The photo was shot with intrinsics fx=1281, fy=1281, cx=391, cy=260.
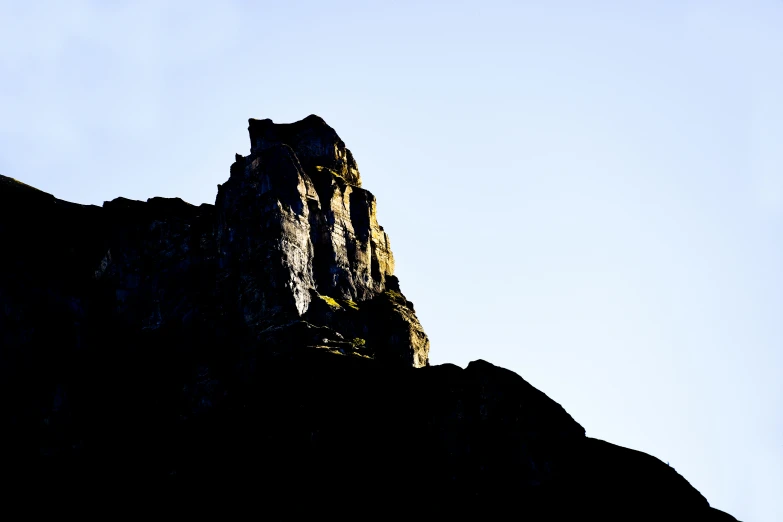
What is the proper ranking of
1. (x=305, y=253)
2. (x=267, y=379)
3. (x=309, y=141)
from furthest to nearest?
1. (x=309, y=141)
2. (x=305, y=253)
3. (x=267, y=379)

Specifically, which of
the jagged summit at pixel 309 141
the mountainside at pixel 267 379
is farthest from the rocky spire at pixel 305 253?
the jagged summit at pixel 309 141

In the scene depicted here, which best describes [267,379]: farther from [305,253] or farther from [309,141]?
[309,141]

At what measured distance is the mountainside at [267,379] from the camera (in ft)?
461

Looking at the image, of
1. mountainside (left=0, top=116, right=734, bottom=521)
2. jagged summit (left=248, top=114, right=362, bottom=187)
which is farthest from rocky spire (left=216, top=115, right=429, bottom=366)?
jagged summit (left=248, top=114, right=362, bottom=187)

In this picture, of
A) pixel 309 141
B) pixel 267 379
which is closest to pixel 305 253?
pixel 267 379

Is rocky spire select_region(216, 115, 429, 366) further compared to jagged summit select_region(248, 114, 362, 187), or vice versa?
jagged summit select_region(248, 114, 362, 187)

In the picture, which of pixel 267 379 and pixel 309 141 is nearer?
pixel 267 379

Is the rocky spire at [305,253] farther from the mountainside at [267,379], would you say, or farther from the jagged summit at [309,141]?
the jagged summit at [309,141]

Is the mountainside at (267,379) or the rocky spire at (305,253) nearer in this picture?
the mountainside at (267,379)

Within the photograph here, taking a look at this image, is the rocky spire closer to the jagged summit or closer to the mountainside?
the mountainside

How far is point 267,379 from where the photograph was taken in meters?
155

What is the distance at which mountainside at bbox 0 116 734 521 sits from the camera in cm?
14050

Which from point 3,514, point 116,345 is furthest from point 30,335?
point 3,514

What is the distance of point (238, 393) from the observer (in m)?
157
